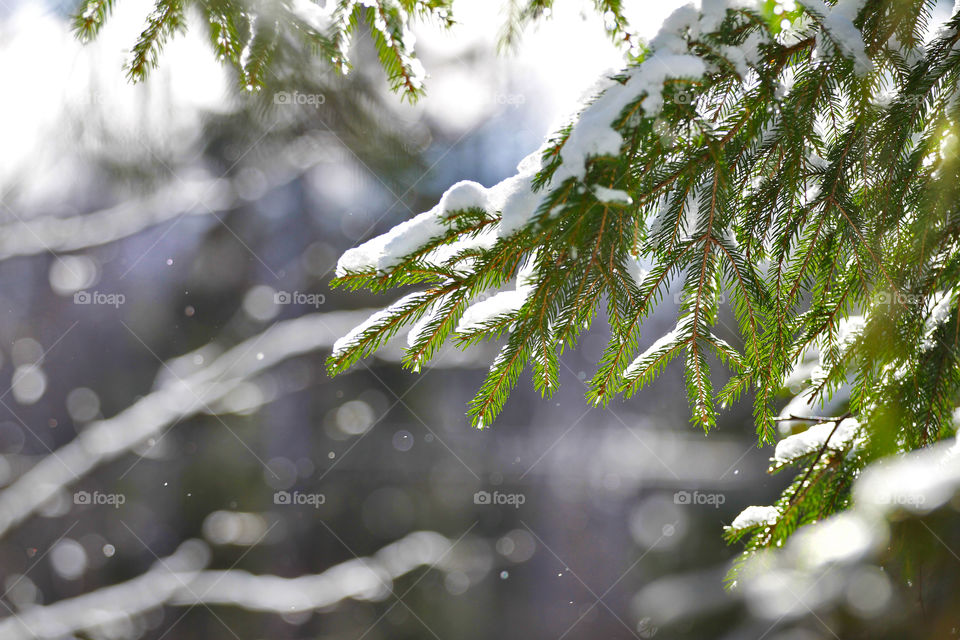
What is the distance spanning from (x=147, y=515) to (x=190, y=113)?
131 inches

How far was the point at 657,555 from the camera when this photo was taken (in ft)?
15.2

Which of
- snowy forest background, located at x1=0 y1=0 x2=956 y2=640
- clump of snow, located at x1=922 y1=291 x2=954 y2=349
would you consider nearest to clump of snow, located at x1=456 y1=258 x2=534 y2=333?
clump of snow, located at x1=922 y1=291 x2=954 y2=349

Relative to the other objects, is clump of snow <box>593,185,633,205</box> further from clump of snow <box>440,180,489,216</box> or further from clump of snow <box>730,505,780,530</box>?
clump of snow <box>730,505,780,530</box>

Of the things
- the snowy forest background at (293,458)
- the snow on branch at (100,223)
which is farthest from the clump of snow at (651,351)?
the snow on branch at (100,223)

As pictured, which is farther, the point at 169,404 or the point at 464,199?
the point at 169,404

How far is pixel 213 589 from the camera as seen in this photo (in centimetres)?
441

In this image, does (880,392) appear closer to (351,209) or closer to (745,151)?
(745,151)

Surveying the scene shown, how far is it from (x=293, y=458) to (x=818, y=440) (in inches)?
169

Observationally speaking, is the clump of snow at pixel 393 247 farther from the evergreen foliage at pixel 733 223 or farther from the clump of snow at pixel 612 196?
the clump of snow at pixel 612 196

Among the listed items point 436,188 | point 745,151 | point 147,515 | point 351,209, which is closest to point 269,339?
point 351,209

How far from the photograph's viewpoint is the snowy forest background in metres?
4.38

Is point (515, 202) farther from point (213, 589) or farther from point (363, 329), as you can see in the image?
point (213, 589)

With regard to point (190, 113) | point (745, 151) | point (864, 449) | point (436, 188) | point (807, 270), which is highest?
point (436, 188)

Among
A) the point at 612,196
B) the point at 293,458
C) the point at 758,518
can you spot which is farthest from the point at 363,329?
the point at 293,458
